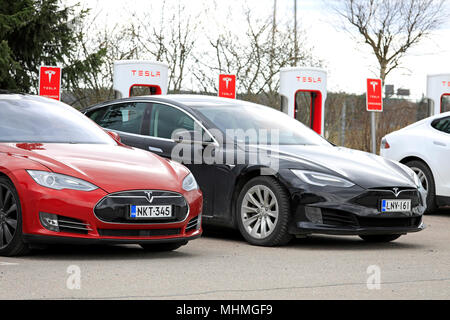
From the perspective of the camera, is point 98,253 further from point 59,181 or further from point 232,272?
point 232,272

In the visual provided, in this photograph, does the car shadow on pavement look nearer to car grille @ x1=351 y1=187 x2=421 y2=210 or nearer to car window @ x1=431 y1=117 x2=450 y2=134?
car grille @ x1=351 y1=187 x2=421 y2=210

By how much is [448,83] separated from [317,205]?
36.2 feet

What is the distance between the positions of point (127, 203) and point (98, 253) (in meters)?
0.69

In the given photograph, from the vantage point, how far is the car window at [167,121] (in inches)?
369

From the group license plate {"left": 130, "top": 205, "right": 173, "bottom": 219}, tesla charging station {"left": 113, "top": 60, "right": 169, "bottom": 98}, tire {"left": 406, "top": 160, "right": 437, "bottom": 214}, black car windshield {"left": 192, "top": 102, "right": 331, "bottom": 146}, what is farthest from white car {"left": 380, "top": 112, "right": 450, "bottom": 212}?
license plate {"left": 130, "top": 205, "right": 173, "bottom": 219}

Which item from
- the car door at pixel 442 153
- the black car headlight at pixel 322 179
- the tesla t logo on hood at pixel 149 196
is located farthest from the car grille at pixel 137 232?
the car door at pixel 442 153

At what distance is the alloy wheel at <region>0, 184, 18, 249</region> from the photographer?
702 cm

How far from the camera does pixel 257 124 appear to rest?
9406mm

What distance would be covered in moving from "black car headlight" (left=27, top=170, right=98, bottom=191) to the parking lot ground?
59cm

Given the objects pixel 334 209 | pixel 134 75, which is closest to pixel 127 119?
pixel 334 209

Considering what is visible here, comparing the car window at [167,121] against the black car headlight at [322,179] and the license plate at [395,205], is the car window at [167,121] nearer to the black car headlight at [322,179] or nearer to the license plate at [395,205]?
the black car headlight at [322,179]

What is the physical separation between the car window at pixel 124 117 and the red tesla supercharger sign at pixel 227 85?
8491mm

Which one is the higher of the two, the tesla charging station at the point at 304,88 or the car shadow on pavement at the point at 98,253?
the tesla charging station at the point at 304,88

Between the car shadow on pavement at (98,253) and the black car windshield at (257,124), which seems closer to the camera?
the car shadow on pavement at (98,253)
